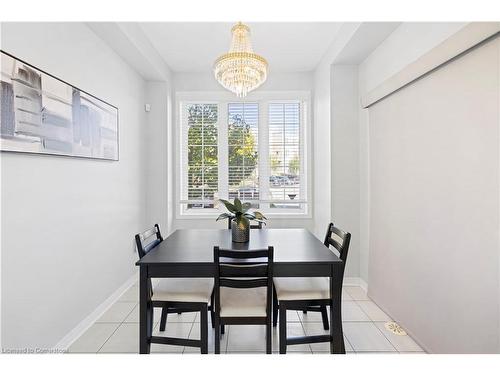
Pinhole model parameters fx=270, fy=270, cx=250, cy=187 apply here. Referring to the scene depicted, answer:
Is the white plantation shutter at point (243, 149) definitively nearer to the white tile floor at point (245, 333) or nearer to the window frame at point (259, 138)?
the window frame at point (259, 138)

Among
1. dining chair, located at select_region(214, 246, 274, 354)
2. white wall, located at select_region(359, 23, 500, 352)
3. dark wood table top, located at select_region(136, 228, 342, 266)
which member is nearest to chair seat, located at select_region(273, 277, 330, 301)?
dining chair, located at select_region(214, 246, 274, 354)

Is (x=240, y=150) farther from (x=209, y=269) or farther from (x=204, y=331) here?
(x=204, y=331)

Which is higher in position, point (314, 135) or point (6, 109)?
point (314, 135)

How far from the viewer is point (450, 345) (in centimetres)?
167

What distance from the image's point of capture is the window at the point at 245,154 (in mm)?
3826

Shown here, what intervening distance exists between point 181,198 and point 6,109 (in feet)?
8.11

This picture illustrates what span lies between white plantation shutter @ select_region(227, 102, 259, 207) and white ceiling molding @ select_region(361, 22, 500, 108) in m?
1.76

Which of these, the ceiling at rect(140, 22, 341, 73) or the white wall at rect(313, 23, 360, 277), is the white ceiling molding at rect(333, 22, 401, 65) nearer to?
the white wall at rect(313, 23, 360, 277)

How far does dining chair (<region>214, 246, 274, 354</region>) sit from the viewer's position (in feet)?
5.05

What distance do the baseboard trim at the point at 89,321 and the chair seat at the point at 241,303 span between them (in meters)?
1.24

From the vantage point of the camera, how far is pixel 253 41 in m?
2.95

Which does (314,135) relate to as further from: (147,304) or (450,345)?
(147,304)
